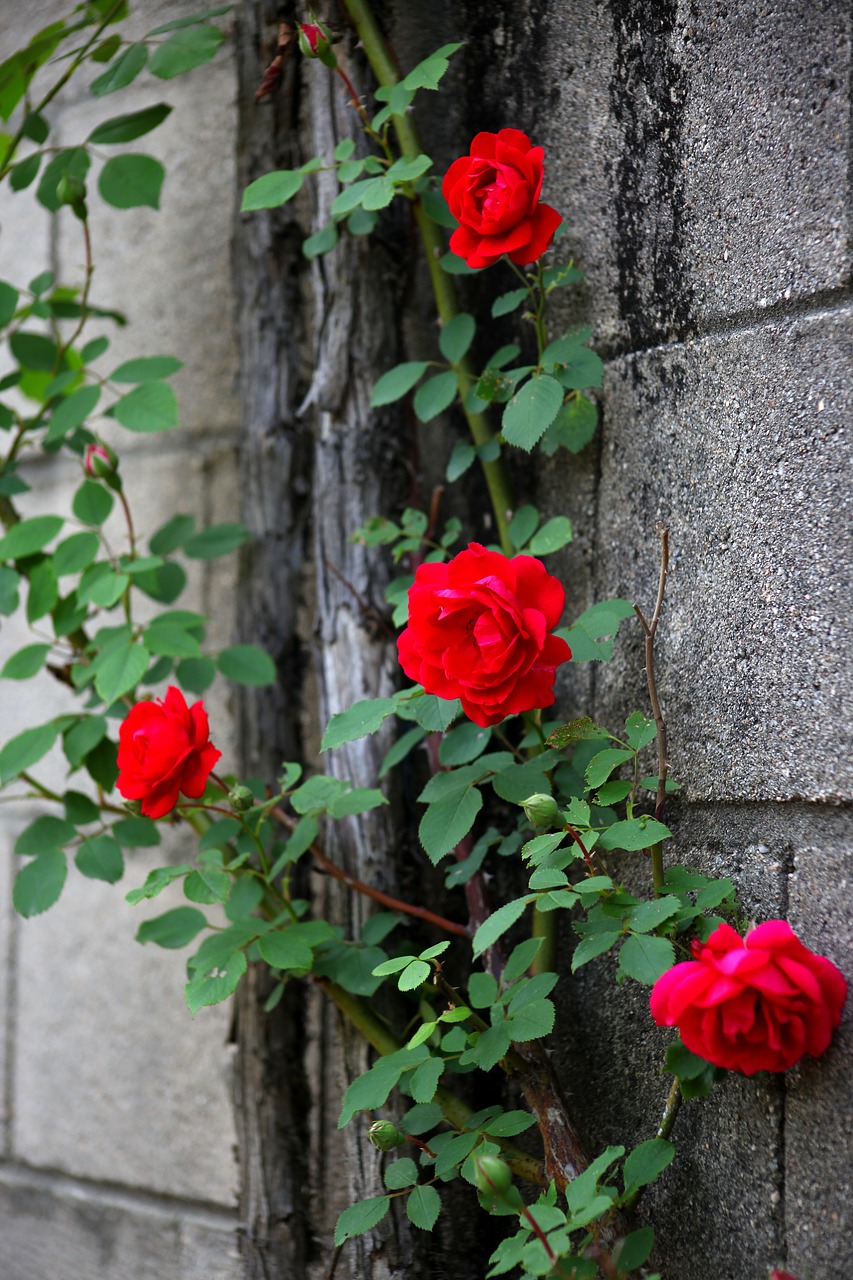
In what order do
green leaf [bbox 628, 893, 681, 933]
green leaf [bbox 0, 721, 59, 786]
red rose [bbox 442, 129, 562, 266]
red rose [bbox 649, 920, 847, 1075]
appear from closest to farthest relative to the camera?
1. red rose [bbox 649, 920, 847, 1075]
2. green leaf [bbox 628, 893, 681, 933]
3. red rose [bbox 442, 129, 562, 266]
4. green leaf [bbox 0, 721, 59, 786]

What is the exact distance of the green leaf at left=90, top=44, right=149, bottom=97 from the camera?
1219 millimetres

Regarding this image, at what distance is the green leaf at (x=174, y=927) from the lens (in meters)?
1.15

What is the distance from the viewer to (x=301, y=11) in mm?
1315

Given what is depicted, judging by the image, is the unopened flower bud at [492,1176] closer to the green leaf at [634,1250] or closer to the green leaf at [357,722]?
the green leaf at [634,1250]

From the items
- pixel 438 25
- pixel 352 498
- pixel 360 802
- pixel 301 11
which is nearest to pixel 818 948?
pixel 360 802

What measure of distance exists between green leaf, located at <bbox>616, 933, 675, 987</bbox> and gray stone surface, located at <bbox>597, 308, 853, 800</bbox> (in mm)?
176

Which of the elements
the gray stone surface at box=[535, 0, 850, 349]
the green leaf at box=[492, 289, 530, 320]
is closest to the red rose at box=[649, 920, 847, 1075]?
the gray stone surface at box=[535, 0, 850, 349]

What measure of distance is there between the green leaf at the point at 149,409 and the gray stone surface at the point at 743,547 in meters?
0.54

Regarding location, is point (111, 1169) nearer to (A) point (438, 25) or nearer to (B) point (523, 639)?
(B) point (523, 639)

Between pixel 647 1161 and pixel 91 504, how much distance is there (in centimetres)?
95

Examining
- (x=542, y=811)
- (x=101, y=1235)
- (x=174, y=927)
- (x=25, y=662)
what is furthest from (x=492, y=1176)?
(x=101, y=1235)

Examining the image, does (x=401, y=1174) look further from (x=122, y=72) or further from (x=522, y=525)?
(x=122, y=72)

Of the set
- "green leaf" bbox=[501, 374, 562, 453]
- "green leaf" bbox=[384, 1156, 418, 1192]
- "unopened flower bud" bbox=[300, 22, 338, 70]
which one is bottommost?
"green leaf" bbox=[384, 1156, 418, 1192]

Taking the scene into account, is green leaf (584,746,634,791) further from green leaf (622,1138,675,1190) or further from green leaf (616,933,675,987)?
green leaf (622,1138,675,1190)
